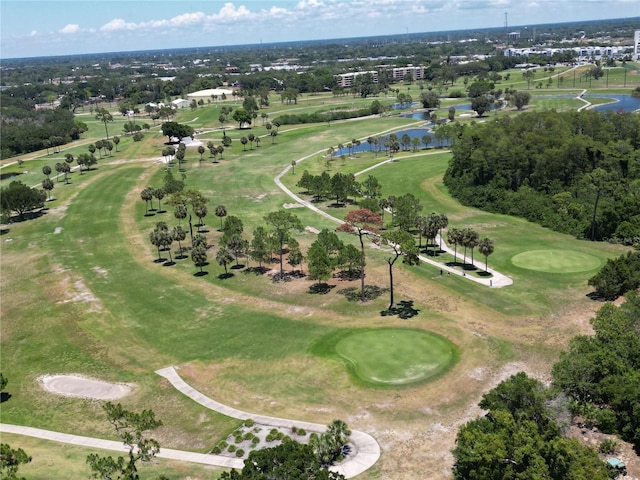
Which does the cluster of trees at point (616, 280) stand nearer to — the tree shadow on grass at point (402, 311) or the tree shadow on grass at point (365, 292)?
the tree shadow on grass at point (402, 311)

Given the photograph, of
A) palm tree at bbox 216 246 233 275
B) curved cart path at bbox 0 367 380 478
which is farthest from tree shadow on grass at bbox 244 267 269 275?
curved cart path at bbox 0 367 380 478

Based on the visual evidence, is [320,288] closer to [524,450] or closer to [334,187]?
[524,450]

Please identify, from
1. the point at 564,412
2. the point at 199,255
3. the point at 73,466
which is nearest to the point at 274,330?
the point at 199,255

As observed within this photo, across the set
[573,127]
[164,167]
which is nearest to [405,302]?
[573,127]

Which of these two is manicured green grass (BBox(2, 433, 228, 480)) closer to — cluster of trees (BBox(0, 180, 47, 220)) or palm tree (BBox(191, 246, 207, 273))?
palm tree (BBox(191, 246, 207, 273))

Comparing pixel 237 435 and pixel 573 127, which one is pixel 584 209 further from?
pixel 237 435

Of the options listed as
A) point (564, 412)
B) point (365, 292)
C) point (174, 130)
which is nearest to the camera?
point (564, 412)
